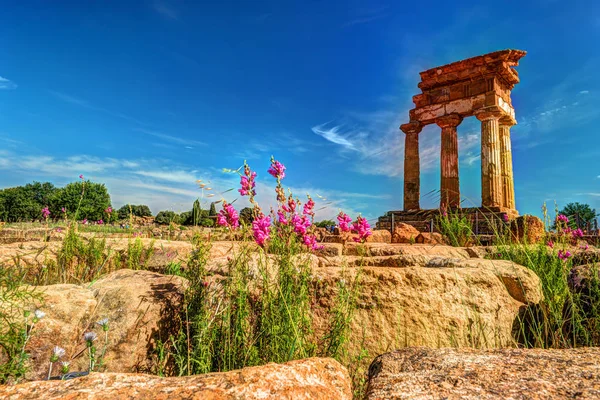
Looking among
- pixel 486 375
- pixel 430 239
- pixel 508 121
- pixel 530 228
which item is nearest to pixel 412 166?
pixel 508 121

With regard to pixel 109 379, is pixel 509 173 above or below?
above

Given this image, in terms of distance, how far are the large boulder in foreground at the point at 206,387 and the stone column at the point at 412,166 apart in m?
18.9

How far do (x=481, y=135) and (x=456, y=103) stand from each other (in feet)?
6.94

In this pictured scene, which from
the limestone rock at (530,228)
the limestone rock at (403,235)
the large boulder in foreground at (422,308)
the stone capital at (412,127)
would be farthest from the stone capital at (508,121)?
the large boulder in foreground at (422,308)

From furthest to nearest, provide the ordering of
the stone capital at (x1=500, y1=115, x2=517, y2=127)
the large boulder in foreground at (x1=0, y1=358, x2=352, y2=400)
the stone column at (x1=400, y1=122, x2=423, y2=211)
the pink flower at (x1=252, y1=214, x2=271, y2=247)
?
the stone column at (x1=400, y1=122, x2=423, y2=211), the stone capital at (x1=500, y1=115, x2=517, y2=127), the pink flower at (x1=252, y1=214, x2=271, y2=247), the large boulder in foreground at (x1=0, y1=358, x2=352, y2=400)

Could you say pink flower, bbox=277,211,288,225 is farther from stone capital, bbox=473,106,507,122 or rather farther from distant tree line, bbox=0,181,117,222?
distant tree line, bbox=0,181,117,222

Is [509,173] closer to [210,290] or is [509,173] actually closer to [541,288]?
[541,288]

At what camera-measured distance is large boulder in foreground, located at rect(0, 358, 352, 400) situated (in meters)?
1.31

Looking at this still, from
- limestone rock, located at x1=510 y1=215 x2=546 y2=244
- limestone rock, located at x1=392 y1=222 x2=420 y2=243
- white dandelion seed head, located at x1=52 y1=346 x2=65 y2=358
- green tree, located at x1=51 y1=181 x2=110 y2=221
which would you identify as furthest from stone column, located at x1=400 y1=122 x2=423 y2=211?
green tree, located at x1=51 y1=181 x2=110 y2=221

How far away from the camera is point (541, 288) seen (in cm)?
382

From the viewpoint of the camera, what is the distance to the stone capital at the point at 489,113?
17.0 m

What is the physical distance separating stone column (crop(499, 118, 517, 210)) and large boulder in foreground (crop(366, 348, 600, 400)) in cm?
1706

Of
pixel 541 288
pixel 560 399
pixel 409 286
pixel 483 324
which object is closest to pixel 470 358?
pixel 560 399

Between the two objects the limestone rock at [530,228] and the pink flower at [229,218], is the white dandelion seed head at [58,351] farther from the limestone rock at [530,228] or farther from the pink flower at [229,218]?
the limestone rock at [530,228]
